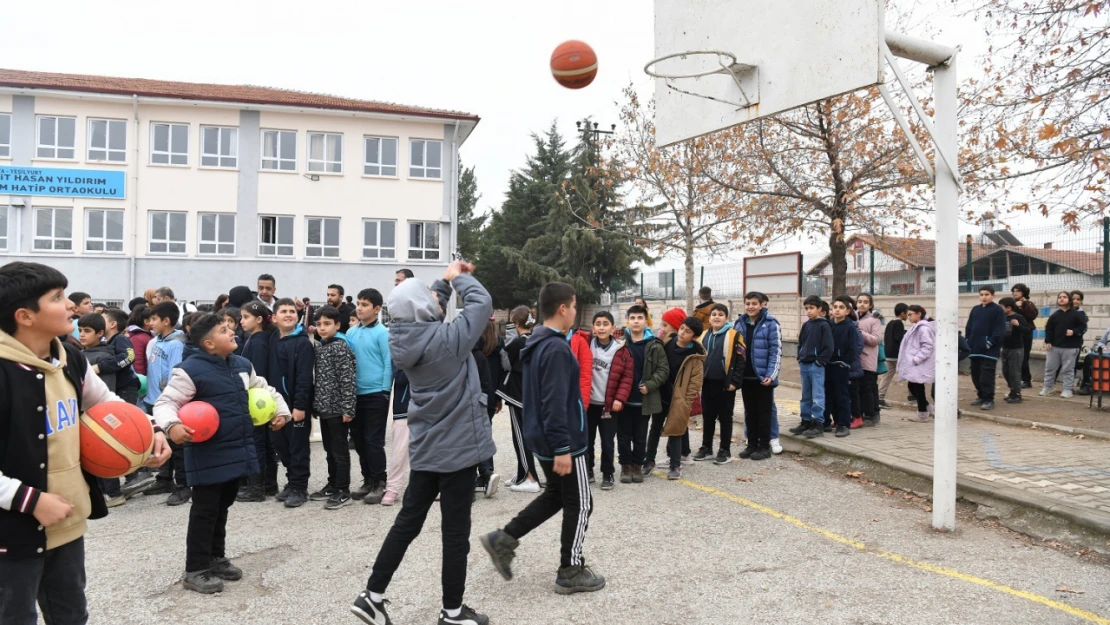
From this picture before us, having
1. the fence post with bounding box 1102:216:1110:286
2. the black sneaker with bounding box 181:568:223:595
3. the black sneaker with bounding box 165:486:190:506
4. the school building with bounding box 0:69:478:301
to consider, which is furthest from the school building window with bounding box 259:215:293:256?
the black sneaker with bounding box 181:568:223:595

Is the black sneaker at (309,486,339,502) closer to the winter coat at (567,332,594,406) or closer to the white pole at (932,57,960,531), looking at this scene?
the winter coat at (567,332,594,406)

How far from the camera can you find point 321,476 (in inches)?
300

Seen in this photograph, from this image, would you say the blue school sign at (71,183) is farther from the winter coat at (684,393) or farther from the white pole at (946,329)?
the white pole at (946,329)

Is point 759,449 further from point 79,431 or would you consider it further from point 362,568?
point 79,431

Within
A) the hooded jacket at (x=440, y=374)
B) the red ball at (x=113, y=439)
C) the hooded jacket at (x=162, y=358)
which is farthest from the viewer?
the hooded jacket at (x=162, y=358)

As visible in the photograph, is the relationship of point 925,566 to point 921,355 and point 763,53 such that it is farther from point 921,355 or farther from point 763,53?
point 921,355

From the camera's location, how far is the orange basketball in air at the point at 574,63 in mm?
6691

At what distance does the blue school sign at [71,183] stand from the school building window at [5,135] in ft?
8.32

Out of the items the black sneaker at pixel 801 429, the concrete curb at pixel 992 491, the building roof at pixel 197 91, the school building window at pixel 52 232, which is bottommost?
the concrete curb at pixel 992 491

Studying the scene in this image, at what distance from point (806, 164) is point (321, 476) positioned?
43.3 ft

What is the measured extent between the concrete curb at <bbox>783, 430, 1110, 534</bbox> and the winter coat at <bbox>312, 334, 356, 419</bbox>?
526 centimetres

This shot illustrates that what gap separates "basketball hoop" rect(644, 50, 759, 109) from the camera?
6410mm

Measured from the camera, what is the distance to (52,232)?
27578 mm

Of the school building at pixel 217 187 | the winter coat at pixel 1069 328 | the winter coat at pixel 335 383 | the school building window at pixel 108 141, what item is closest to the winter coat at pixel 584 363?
the winter coat at pixel 335 383
